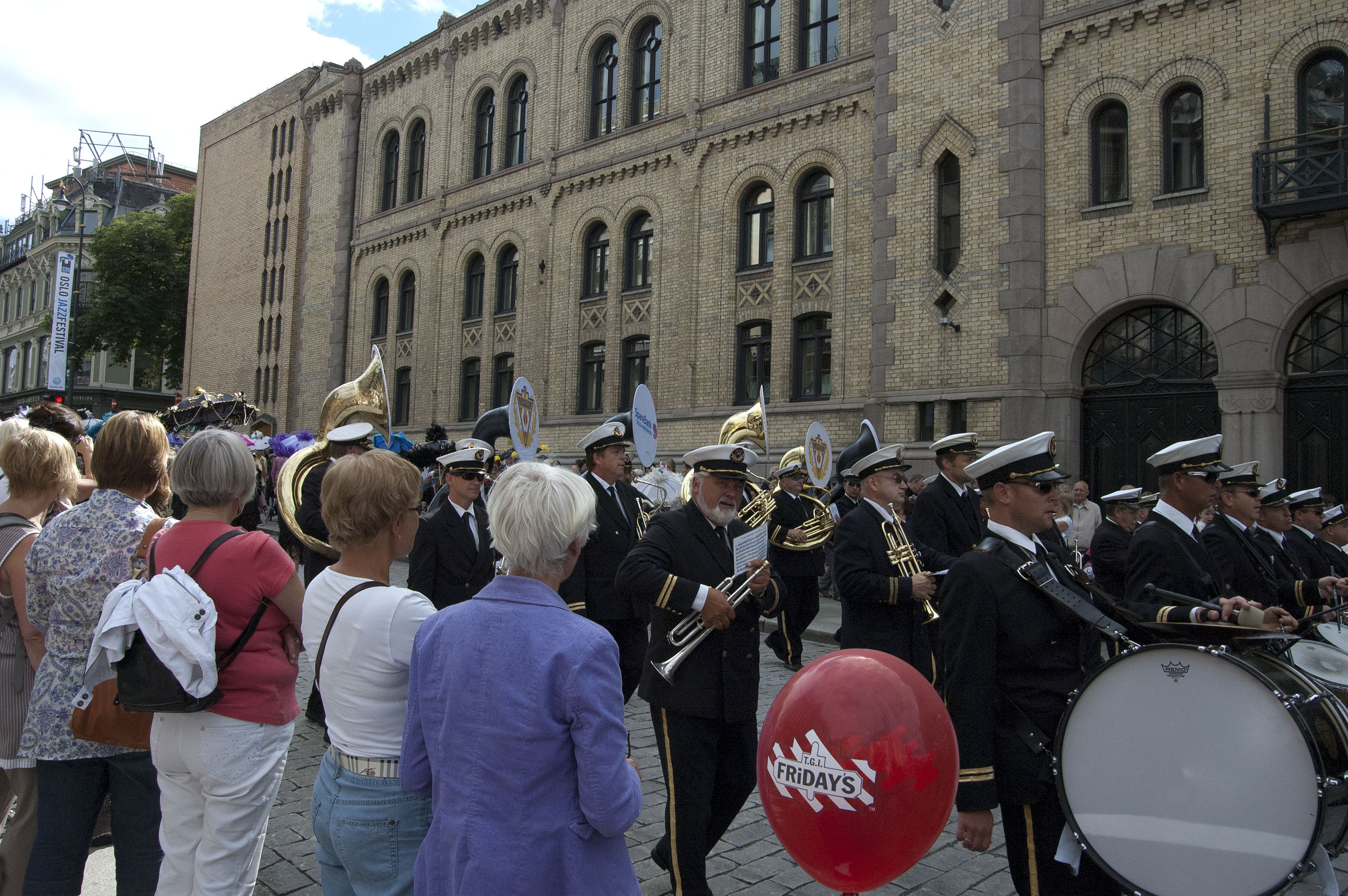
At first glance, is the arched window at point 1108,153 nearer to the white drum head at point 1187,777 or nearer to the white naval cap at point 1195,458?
the white naval cap at point 1195,458

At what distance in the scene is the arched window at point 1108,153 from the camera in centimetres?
1548

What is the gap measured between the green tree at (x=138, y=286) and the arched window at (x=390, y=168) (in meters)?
18.9

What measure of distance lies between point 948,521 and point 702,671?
3013 millimetres

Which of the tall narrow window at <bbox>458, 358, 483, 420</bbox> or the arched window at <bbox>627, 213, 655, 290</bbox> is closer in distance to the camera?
the arched window at <bbox>627, 213, 655, 290</bbox>

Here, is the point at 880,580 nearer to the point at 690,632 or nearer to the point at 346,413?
the point at 690,632

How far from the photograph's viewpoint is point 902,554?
589 centimetres

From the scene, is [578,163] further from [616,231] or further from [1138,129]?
[1138,129]

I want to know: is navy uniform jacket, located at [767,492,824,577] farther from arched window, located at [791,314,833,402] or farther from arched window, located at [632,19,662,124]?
arched window, located at [632,19,662,124]

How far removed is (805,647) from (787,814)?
853 cm

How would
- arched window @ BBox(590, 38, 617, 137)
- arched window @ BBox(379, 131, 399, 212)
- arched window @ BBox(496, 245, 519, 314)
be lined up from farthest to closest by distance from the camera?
arched window @ BBox(379, 131, 399, 212) → arched window @ BBox(496, 245, 519, 314) → arched window @ BBox(590, 38, 617, 137)

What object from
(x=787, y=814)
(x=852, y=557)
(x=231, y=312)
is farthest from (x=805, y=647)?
(x=231, y=312)

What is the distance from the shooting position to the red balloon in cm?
279

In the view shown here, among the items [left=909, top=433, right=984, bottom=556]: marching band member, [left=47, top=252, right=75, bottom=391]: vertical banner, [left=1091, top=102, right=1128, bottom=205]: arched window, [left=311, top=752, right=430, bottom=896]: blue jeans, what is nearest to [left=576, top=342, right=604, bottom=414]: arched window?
[left=1091, top=102, right=1128, bottom=205]: arched window

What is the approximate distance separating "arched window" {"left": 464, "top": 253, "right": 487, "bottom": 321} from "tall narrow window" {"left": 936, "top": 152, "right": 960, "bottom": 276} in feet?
49.6
